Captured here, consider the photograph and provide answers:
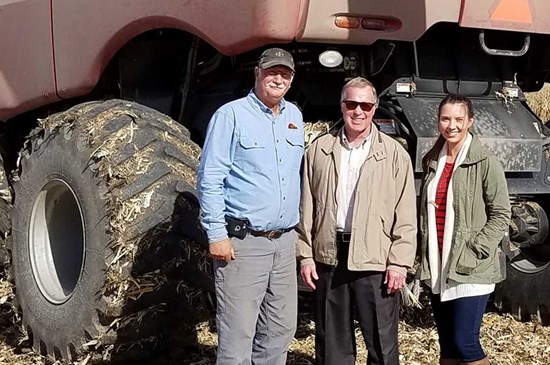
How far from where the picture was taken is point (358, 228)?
3861mm

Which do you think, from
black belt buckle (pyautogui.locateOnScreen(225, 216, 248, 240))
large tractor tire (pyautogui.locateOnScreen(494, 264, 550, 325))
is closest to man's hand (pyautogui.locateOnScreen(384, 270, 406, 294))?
black belt buckle (pyautogui.locateOnScreen(225, 216, 248, 240))

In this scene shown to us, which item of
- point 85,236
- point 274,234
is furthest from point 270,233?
point 85,236

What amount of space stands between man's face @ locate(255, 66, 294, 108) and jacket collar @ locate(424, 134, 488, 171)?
0.80m

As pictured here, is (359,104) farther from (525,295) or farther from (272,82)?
(525,295)

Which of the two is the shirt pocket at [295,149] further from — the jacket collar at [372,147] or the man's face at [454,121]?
the man's face at [454,121]

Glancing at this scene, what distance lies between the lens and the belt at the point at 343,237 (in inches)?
154

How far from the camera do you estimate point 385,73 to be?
16.2 ft

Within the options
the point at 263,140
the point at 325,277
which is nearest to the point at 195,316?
the point at 325,277

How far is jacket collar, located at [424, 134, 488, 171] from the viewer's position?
155 inches

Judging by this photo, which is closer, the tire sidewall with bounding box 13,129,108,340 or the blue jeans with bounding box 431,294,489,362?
the blue jeans with bounding box 431,294,489,362

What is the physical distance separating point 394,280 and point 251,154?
839mm

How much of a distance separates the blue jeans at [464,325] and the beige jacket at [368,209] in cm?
35

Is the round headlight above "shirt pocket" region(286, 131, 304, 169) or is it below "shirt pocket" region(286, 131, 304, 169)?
above

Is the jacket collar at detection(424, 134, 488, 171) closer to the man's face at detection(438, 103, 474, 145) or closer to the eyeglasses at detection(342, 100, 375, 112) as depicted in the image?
the man's face at detection(438, 103, 474, 145)
